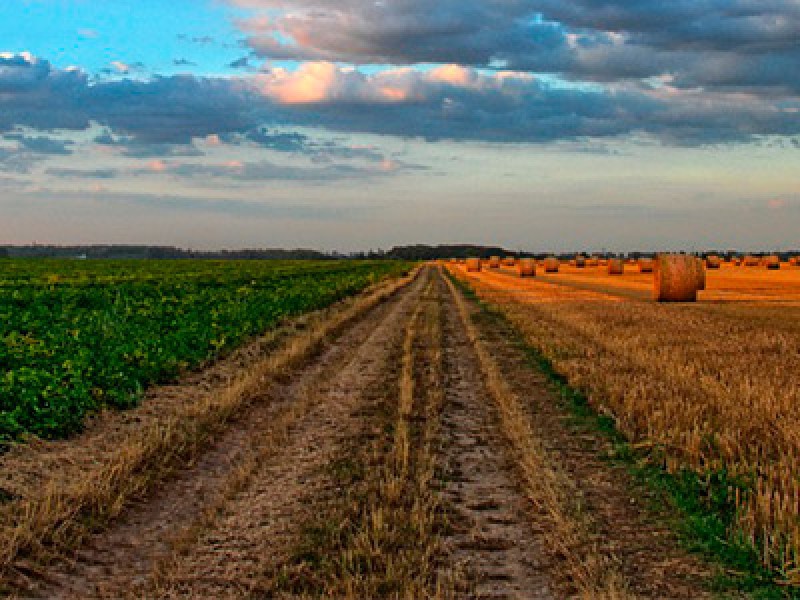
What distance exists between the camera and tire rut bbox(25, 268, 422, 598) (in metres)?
5.63

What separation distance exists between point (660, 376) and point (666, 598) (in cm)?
803

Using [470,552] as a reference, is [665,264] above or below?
above

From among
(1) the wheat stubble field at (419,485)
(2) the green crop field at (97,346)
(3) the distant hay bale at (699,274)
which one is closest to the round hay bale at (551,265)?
(3) the distant hay bale at (699,274)

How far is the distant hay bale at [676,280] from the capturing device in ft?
107

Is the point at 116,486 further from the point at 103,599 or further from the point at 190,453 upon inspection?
the point at 103,599

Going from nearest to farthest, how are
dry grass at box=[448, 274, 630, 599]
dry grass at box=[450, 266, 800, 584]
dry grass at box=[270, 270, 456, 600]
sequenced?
dry grass at box=[270, 270, 456, 600] → dry grass at box=[448, 274, 630, 599] → dry grass at box=[450, 266, 800, 584]

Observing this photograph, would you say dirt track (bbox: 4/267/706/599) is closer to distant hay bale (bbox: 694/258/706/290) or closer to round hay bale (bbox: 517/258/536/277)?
distant hay bale (bbox: 694/258/706/290)

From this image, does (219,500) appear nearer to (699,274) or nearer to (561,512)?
(561,512)

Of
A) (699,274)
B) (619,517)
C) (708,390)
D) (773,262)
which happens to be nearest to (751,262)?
(773,262)

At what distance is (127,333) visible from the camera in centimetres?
1733

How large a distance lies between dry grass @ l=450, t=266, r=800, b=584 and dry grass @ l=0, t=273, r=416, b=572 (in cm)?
509

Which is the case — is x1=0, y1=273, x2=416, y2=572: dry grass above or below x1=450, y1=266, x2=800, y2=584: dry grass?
below

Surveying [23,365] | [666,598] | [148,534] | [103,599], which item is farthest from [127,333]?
[666,598]

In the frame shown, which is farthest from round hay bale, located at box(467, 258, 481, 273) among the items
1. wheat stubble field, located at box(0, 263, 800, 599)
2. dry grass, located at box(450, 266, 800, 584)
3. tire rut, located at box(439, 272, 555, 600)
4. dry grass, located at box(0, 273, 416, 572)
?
tire rut, located at box(439, 272, 555, 600)
